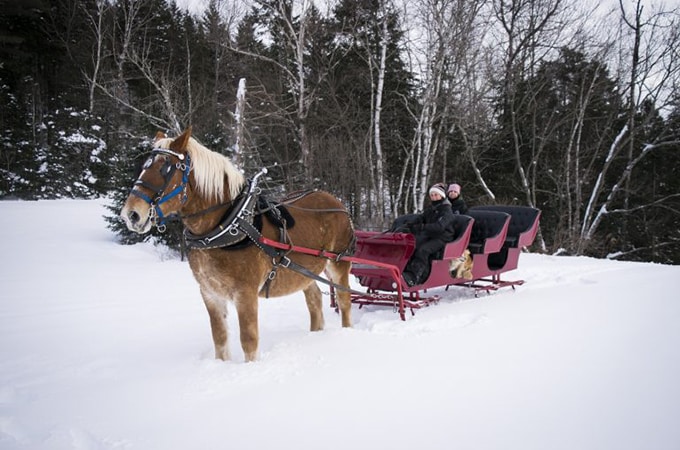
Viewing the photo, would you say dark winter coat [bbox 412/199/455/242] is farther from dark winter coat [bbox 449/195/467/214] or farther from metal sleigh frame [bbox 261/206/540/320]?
dark winter coat [bbox 449/195/467/214]

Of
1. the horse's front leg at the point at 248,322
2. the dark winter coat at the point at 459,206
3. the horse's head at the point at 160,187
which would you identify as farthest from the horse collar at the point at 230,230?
the dark winter coat at the point at 459,206

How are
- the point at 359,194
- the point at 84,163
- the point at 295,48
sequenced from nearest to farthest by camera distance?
the point at 295,48
the point at 359,194
the point at 84,163

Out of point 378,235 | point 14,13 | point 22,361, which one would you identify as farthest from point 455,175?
point 14,13

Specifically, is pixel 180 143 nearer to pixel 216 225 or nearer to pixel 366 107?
pixel 216 225

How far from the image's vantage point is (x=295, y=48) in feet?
34.6

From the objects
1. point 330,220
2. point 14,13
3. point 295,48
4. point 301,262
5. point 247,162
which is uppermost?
point 14,13

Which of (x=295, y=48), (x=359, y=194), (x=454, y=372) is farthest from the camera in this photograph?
(x=359, y=194)

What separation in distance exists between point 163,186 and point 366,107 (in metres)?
14.5

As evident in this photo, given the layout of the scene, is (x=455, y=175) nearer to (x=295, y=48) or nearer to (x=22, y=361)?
(x=295, y=48)

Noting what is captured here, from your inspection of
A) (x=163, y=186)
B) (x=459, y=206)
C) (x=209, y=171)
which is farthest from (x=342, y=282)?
(x=459, y=206)

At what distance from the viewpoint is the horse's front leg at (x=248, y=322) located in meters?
3.02

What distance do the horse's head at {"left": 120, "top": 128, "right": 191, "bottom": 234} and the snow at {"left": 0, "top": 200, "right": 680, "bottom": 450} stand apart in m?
1.21

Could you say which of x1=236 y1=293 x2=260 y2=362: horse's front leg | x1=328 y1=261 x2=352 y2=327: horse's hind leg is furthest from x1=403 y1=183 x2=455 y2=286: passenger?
x1=236 y1=293 x2=260 y2=362: horse's front leg

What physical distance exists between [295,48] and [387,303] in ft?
26.9
